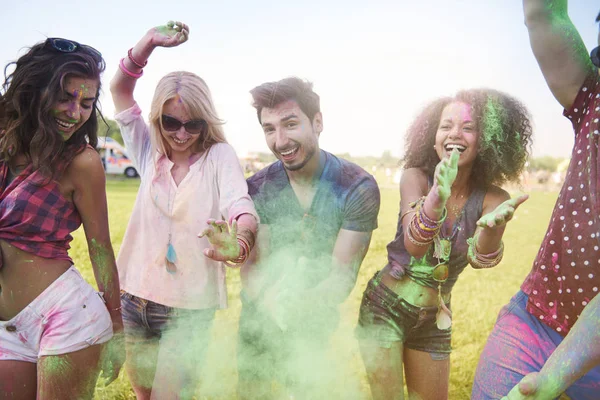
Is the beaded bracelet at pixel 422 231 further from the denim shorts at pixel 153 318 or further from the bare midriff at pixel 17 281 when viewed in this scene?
the bare midriff at pixel 17 281

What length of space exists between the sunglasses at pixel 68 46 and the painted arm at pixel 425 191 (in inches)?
53.8

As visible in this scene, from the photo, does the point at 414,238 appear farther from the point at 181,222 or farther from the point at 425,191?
the point at 181,222

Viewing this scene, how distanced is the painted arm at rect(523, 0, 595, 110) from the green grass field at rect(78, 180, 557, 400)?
1.00 metres

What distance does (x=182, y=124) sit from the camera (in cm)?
206

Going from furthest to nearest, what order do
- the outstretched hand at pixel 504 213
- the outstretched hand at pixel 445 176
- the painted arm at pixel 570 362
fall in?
the outstretched hand at pixel 445 176
the outstretched hand at pixel 504 213
the painted arm at pixel 570 362

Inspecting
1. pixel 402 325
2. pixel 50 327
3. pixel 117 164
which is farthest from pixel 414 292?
pixel 117 164

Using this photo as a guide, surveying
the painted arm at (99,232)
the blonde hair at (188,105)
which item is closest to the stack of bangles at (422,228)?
the blonde hair at (188,105)

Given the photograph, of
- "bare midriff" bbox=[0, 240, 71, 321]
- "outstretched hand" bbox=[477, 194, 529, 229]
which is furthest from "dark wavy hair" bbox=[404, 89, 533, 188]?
"bare midriff" bbox=[0, 240, 71, 321]

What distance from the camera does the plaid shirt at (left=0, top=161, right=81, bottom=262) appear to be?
1.78 meters

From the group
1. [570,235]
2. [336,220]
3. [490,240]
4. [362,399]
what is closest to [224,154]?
[336,220]

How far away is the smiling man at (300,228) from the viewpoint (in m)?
2.16

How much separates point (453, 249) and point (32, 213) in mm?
1632

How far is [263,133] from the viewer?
2.20 metres

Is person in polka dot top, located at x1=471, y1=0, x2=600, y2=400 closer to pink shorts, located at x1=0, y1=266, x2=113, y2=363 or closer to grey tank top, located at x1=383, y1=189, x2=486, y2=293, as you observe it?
grey tank top, located at x1=383, y1=189, x2=486, y2=293
